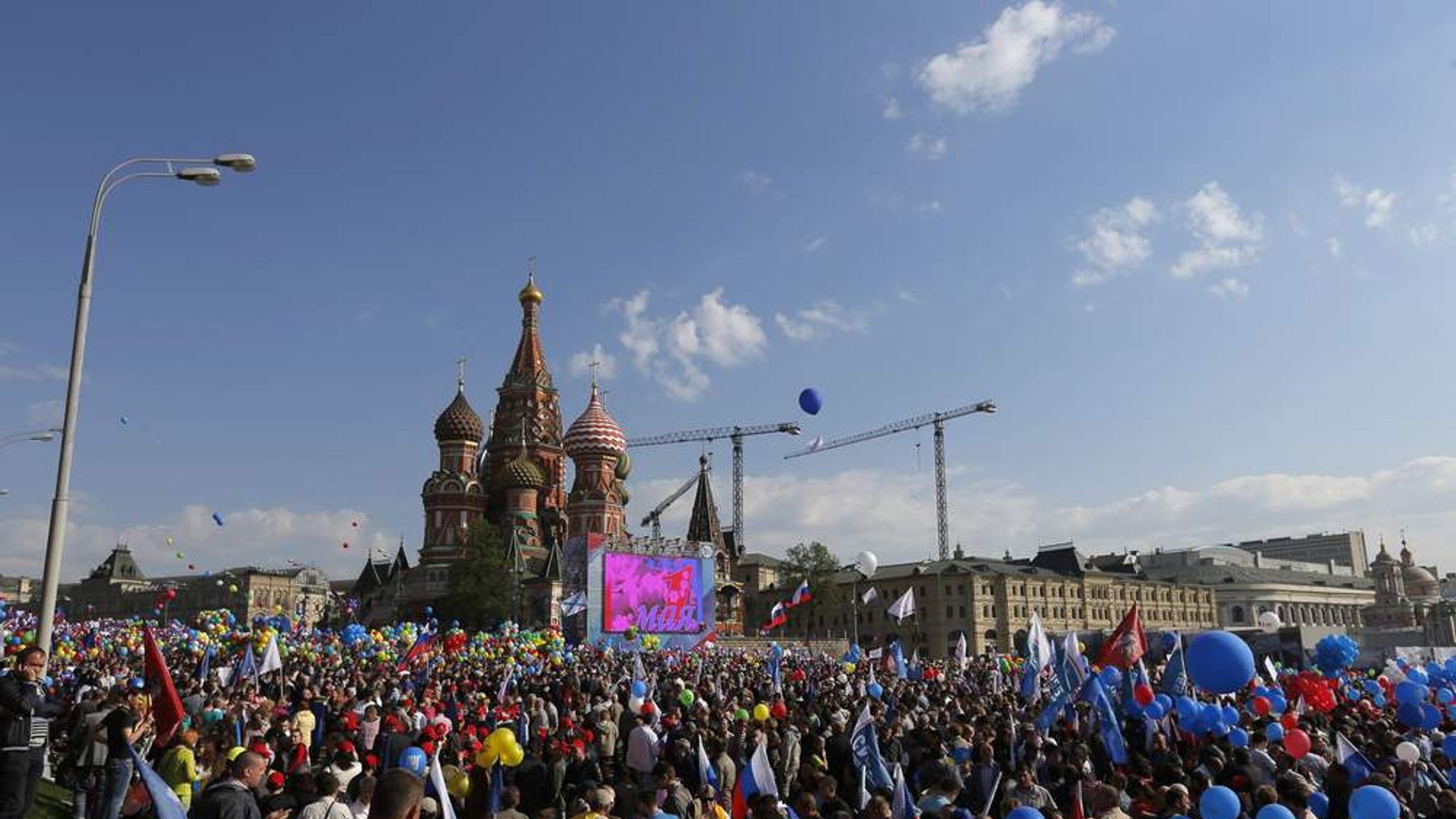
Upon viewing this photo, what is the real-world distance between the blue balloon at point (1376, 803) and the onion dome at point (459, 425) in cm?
7969

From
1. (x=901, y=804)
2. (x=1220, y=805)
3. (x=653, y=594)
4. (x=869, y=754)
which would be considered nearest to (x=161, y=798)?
(x=901, y=804)

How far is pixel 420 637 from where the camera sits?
31.7 meters

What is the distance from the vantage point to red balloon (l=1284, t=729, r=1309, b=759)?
40.5 feet

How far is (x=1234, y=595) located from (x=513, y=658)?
106263 millimetres

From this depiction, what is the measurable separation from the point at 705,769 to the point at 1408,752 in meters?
8.21

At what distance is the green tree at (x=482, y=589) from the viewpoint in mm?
68375

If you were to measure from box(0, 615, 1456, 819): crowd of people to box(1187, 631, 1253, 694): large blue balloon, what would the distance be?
0.63 m

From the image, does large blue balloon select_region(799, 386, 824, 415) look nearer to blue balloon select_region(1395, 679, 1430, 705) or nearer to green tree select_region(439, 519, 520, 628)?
blue balloon select_region(1395, 679, 1430, 705)

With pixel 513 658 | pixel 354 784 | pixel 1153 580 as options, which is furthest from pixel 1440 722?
pixel 1153 580

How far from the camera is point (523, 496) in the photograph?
271 ft

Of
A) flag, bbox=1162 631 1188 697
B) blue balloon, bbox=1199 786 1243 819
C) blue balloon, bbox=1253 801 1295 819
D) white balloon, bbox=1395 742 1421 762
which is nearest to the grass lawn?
blue balloon, bbox=1199 786 1243 819

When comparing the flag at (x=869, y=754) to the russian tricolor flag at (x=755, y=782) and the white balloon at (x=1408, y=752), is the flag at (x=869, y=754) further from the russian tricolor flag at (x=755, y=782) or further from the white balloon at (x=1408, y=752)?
the white balloon at (x=1408, y=752)

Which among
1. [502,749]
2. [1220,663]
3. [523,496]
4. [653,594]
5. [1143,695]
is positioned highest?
[523,496]

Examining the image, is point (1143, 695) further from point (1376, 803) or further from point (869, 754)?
point (1376, 803)
